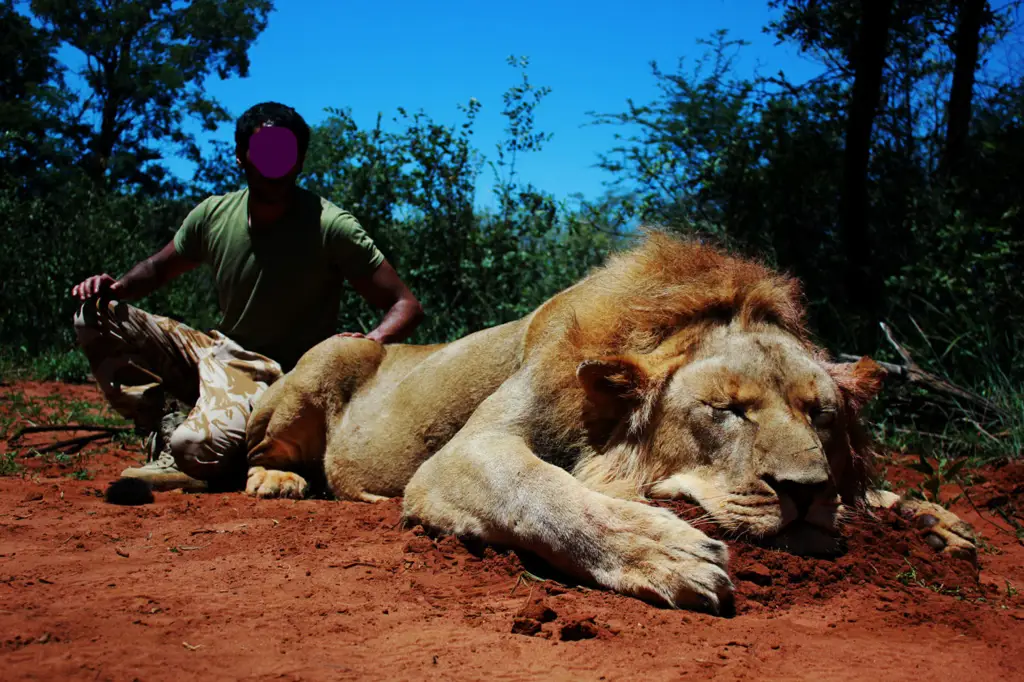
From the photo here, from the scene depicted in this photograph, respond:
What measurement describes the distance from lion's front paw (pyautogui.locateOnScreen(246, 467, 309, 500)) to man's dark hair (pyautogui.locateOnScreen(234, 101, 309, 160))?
1.96 metres

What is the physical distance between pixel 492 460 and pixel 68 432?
5011mm

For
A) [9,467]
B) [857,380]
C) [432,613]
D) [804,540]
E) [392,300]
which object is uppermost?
[392,300]

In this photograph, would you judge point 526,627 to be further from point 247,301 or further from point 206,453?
point 247,301

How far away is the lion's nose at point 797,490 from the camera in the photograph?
2.94 m

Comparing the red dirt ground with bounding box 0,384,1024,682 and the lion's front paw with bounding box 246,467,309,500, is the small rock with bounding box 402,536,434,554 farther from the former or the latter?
the lion's front paw with bounding box 246,467,309,500

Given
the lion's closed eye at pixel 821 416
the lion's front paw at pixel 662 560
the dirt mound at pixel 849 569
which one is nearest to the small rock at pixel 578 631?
the lion's front paw at pixel 662 560

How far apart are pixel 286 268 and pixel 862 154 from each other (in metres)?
5.07

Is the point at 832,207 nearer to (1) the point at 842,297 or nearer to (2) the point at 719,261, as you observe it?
(1) the point at 842,297

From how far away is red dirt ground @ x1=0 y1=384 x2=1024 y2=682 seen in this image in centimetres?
233

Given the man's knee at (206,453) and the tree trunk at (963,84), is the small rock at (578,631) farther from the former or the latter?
the tree trunk at (963,84)

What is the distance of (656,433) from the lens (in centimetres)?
328

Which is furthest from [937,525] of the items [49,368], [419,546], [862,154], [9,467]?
[49,368]

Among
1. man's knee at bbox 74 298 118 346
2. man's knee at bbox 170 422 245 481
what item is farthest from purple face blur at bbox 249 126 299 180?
man's knee at bbox 170 422 245 481

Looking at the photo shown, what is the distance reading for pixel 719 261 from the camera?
365cm
